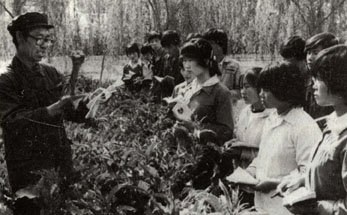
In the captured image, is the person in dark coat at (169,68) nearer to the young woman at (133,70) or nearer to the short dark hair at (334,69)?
the young woman at (133,70)

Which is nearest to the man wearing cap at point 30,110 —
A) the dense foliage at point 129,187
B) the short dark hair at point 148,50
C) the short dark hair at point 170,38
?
the dense foliage at point 129,187

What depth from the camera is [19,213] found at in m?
2.57

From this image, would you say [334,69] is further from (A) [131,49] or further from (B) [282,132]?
(A) [131,49]

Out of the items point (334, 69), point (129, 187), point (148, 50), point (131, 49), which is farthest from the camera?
point (131, 49)

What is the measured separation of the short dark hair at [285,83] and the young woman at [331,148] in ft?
1.69

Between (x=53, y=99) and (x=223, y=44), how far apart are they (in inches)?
72.7

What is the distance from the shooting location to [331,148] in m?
1.76

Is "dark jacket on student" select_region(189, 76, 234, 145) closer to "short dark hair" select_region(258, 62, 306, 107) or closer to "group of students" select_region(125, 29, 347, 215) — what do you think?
"group of students" select_region(125, 29, 347, 215)

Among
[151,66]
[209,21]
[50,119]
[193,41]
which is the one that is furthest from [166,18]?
[50,119]

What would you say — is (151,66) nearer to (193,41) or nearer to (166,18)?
(193,41)

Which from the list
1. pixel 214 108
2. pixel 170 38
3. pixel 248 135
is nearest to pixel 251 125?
pixel 248 135

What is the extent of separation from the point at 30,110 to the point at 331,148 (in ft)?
5.55

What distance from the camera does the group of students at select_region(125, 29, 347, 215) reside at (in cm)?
181

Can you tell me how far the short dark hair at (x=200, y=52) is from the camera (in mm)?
3365
